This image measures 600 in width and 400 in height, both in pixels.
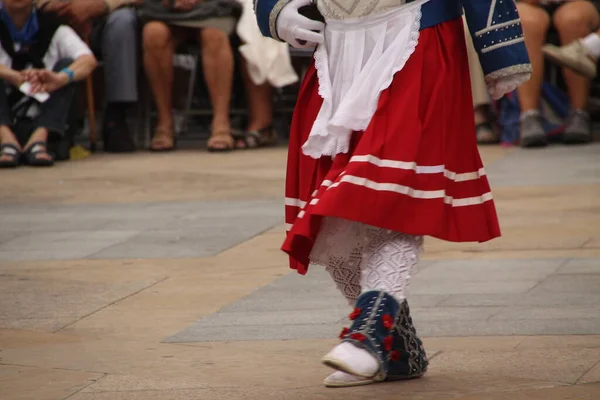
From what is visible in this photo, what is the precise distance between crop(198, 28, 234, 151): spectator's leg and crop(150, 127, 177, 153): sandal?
461mm

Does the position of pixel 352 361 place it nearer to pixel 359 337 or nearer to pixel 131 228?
pixel 359 337

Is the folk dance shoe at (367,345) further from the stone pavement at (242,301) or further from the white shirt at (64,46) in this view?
the white shirt at (64,46)

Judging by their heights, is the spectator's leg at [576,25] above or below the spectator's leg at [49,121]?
above

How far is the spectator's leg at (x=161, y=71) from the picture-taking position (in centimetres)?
1117

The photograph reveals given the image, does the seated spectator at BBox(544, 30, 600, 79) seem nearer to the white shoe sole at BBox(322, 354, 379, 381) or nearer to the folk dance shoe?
the folk dance shoe

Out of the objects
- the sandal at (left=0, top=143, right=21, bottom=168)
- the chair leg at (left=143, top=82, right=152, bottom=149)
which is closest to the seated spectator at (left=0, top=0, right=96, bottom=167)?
the sandal at (left=0, top=143, right=21, bottom=168)

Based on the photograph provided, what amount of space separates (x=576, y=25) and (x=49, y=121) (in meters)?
4.25

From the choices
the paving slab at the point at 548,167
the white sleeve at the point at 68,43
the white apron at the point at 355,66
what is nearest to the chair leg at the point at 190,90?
the white sleeve at the point at 68,43

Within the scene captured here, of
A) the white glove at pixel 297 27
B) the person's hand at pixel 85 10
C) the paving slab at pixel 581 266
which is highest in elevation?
the white glove at pixel 297 27

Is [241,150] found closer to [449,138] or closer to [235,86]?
[235,86]

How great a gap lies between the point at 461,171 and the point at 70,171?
687cm

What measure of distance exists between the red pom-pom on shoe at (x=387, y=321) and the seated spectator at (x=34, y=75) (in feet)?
23.4

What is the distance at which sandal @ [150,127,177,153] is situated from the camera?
11688 millimetres

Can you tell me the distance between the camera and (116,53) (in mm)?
11484
